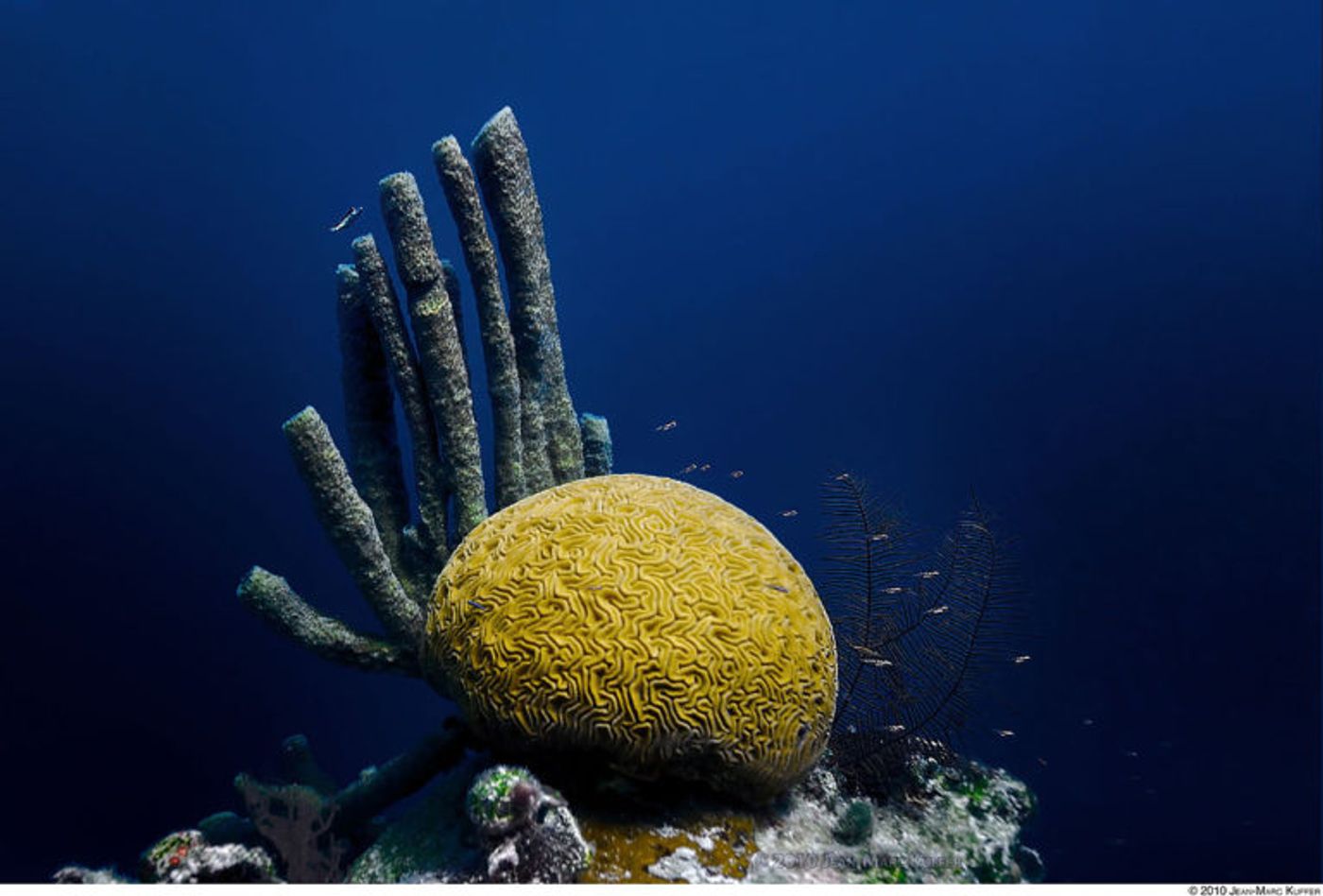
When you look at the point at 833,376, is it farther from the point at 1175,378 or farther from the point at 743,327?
the point at 1175,378

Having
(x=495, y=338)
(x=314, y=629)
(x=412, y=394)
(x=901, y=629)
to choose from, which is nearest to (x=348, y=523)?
(x=314, y=629)

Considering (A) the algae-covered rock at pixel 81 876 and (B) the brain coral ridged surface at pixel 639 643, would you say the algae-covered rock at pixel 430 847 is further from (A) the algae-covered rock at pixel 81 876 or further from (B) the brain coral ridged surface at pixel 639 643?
(A) the algae-covered rock at pixel 81 876

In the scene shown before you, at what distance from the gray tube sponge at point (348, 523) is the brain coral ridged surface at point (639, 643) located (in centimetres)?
98

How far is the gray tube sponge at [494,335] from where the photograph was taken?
4422 millimetres

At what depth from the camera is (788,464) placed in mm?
19844

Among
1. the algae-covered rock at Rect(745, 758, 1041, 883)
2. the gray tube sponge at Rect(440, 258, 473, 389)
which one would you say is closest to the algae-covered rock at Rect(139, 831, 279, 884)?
the algae-covered rock at Rect(745, 758, 1041, 883)

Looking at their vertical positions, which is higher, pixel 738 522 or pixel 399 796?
pixel 738 522

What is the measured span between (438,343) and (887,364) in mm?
15575

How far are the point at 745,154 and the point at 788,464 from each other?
1023cm

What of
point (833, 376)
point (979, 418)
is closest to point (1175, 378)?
point (979, 418)

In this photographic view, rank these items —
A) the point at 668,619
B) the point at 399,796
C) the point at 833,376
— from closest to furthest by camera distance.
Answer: the point at 668,619 → the point at 399,796 → the point at 833,376

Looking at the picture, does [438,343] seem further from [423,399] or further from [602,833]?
[602,833]

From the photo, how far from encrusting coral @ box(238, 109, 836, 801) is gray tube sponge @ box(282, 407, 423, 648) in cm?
1

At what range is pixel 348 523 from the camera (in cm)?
411
